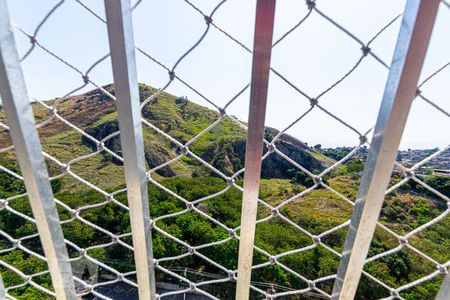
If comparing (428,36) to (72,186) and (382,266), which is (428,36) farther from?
(72,186)

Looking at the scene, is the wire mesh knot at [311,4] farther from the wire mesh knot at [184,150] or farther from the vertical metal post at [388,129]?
the wire mesh knot at [184,150]

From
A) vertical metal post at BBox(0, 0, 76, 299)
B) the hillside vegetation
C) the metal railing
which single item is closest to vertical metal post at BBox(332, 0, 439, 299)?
the metal railing

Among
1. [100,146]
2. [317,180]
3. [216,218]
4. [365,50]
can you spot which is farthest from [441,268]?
[216,218]

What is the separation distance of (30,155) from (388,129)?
0.54m

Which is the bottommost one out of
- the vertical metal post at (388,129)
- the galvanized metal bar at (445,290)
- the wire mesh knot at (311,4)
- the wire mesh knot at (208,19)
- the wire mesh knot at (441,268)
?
the galvanized metal bar at (445,290)

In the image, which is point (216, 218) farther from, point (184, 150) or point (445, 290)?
point (445, 290)

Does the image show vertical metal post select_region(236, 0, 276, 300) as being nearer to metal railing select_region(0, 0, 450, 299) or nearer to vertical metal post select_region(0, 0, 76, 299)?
metal railing select_region(0, 0, 450, 299)

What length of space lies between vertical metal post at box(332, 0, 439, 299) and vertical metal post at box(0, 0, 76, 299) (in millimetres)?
516

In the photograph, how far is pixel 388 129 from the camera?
383 millimetres

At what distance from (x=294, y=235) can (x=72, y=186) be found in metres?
8.63

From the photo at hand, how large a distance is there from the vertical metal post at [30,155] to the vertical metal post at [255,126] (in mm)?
344

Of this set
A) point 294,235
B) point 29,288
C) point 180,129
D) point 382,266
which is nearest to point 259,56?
point 29,288

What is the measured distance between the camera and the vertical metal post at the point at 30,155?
425 mm

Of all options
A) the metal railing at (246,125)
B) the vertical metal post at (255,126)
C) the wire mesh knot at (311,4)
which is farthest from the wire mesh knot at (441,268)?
the wire mesh knot at (311,4)
